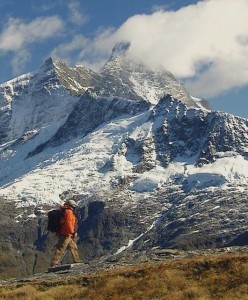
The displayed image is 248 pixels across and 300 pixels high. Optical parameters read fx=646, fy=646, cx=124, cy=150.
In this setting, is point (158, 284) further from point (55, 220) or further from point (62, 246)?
point (62, 246)

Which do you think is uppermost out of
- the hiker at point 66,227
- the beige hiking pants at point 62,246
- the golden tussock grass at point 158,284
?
the hiker at point 66,227

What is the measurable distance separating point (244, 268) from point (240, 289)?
7.65 feet

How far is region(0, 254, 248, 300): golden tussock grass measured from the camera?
2998 centimetres

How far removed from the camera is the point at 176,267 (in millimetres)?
33969

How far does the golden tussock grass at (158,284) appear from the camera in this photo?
29977 millimetres

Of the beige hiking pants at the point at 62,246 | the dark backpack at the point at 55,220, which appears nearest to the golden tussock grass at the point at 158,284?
the dark backpack at the point at 55,220

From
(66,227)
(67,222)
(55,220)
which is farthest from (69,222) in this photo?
(55,220)

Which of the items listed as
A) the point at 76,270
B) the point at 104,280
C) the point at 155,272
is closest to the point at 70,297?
the point at 104,280

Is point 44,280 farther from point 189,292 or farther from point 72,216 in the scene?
point 189,292

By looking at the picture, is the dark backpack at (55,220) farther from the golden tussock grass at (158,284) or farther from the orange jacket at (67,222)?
the golden tussock grass at (158,284)

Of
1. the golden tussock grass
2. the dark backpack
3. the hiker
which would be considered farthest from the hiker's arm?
the golden tussock grass

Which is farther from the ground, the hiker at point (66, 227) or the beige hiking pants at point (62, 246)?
the hiker at point (66, 227)

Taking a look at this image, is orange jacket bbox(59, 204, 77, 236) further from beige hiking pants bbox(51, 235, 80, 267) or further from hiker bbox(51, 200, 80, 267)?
beige hiking pants bbox(51, 235, 80, 267)

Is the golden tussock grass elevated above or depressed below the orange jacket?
below
